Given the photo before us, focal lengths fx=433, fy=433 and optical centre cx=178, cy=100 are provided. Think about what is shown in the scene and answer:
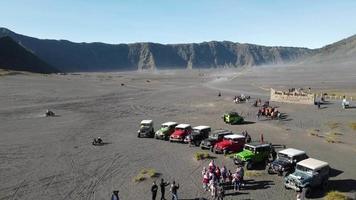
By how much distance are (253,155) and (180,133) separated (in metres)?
11.6

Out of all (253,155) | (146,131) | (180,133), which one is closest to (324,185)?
(253,155)

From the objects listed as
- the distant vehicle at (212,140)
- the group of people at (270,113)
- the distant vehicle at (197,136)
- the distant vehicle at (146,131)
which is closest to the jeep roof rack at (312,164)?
the distant vehicle at (212,140)

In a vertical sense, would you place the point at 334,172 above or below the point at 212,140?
below

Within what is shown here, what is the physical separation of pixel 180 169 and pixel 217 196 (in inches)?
301

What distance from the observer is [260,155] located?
31000mm

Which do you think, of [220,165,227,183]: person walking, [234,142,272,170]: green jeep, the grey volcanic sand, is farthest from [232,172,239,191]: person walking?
[234,142,272,170]: green jeep

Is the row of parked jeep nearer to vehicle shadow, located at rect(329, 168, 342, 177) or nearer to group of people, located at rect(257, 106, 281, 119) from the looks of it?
vehicle shadow, located at rect(329, 168, 342, 177)

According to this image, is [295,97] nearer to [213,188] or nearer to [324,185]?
[324,185]

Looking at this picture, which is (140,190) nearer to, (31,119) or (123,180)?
(123,180)

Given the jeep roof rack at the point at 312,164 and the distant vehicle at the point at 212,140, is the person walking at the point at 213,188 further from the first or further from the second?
the distant vehicle at the point at 212,140

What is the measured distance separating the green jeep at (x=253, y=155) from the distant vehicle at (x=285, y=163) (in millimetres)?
1453

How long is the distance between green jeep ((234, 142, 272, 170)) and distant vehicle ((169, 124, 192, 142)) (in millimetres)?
10152

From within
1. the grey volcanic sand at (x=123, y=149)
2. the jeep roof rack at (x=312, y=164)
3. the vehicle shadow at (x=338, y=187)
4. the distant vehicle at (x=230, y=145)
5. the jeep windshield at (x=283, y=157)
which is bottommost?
the grey volcanic sand at (x=123, y=149)

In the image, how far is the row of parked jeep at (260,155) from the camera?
25.6 metres
